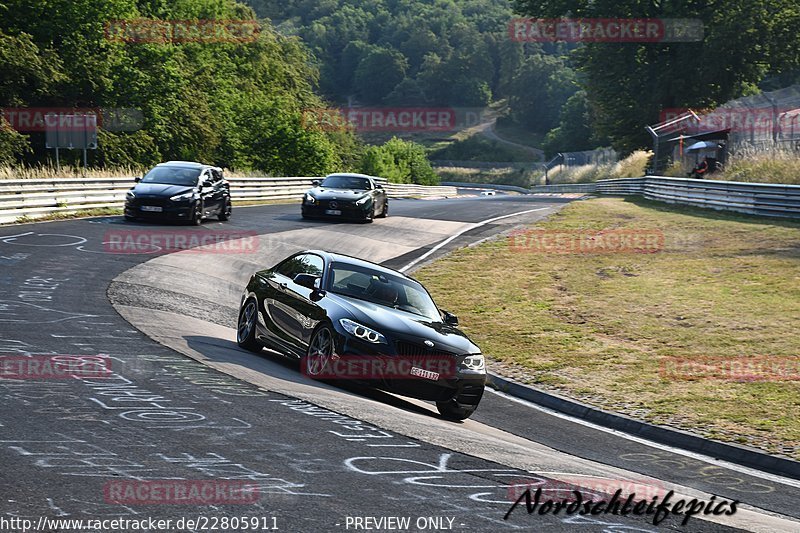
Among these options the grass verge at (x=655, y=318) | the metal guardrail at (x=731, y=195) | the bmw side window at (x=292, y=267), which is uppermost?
the metal guardrail at (x=731, y=195)

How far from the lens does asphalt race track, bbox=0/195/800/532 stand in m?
6.21

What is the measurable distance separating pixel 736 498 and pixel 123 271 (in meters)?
13.1

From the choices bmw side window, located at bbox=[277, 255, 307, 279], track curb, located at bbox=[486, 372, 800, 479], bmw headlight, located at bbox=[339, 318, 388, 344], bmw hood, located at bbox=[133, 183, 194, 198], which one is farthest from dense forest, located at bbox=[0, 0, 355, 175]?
bmw headlight, located at bbox=[339, 318, 388, 344]

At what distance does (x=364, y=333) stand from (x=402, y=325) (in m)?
0.50

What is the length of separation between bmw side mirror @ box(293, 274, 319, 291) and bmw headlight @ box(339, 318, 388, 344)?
1.13m

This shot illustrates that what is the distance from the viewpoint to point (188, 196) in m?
27.2

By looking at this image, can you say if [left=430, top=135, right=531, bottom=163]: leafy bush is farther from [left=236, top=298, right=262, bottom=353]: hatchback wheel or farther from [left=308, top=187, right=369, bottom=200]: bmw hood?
[left=236, top=298, right=262, bottom=353]: hatchback wheel

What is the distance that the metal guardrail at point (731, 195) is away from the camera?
3003 cm

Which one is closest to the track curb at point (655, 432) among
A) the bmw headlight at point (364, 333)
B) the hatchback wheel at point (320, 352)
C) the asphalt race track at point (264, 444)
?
the asphalt race track at point (264, 444)

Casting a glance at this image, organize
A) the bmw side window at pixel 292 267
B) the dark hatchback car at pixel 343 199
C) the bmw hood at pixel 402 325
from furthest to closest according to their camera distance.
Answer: the dark hatchback car at pixel 343 199, the bmw side window at pixel 292 267, the bmw hood at pixel 402 325

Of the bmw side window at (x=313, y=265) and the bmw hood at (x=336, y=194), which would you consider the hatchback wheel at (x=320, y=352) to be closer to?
the bmw side window at (x=313, y=265)

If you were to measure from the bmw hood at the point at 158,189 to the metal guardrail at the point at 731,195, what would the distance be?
692 inches

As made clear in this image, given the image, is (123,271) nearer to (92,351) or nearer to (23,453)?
(92,351)

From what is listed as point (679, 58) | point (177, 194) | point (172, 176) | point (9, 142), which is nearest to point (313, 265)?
point (177, 194)
